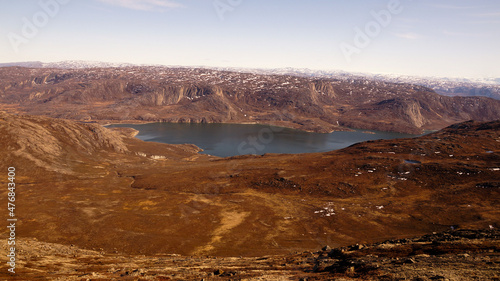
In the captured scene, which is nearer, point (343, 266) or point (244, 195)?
point (343, 266)

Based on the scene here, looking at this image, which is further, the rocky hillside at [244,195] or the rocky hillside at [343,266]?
the rocky hillside at [244,195]

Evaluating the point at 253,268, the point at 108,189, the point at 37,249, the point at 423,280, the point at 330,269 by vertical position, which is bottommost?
the point at 108,189

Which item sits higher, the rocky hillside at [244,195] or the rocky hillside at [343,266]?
the rocky hillside at [343,266]

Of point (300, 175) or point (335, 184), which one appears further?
point (300, 175)

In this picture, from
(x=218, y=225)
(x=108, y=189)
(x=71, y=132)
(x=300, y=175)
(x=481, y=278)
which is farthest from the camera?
(x=71, y=132)

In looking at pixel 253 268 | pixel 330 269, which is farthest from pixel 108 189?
pixel 330 269

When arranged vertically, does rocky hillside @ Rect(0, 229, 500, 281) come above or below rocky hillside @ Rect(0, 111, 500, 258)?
above

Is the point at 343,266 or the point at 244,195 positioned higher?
the point at 343,266

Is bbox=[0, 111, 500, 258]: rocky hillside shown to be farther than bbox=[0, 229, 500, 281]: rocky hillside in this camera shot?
Yes

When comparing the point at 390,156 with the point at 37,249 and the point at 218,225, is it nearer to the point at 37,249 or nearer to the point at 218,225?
the point at 218,225

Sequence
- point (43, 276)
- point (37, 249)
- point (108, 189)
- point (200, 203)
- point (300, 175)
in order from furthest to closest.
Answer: point (300, 175)
point (108, 189)
point (200, 203)
point (37, 249)
point (43, 276)

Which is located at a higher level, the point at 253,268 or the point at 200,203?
the point at 253,268
